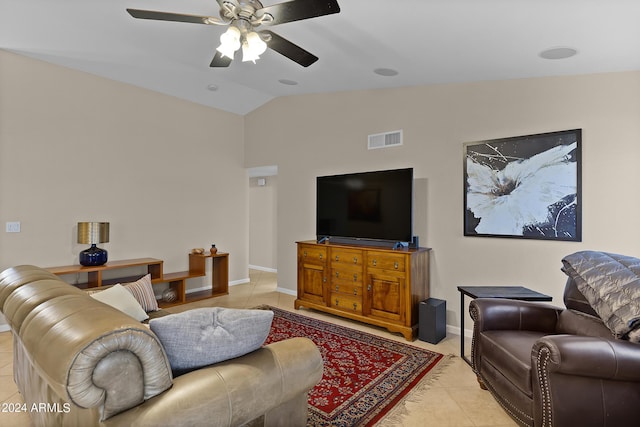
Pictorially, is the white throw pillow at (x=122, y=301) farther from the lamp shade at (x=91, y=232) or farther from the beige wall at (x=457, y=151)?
the beige wall at (x=457, y=151)

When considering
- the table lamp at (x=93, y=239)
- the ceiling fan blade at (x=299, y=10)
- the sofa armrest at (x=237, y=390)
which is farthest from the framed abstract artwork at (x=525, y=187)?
the table lamp at (x=93, y=239)

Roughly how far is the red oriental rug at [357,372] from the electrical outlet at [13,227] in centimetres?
312

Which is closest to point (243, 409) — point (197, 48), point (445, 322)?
point (445, 322)

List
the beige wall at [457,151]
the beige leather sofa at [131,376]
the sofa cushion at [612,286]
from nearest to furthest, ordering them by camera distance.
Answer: the beige leather sofa at [131,376], the sofa cushion at [612,286], the beige wall at [457,151]

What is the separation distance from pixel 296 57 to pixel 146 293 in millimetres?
2275

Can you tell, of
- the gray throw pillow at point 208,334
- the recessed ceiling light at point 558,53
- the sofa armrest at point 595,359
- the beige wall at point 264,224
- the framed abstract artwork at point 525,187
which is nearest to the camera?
the gray throw pillow at point 208,334

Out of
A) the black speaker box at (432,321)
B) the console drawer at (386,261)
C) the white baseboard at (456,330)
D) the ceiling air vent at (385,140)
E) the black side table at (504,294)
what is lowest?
the white baseboard at (456,330)

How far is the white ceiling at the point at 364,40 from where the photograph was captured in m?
2.32

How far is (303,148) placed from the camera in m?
5.34

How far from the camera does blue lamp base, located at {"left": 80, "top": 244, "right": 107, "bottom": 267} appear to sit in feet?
13.8

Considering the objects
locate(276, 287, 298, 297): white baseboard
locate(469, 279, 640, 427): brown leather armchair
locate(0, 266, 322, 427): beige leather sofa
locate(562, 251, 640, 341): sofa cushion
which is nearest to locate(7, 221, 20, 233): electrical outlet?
locate(0, 266, 322, 427): beige leather sofa

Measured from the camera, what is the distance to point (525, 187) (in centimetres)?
338

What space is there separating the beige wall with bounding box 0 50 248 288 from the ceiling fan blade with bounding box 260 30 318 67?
3218 mm

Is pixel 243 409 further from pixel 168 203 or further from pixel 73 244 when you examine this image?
pixel 168 203
